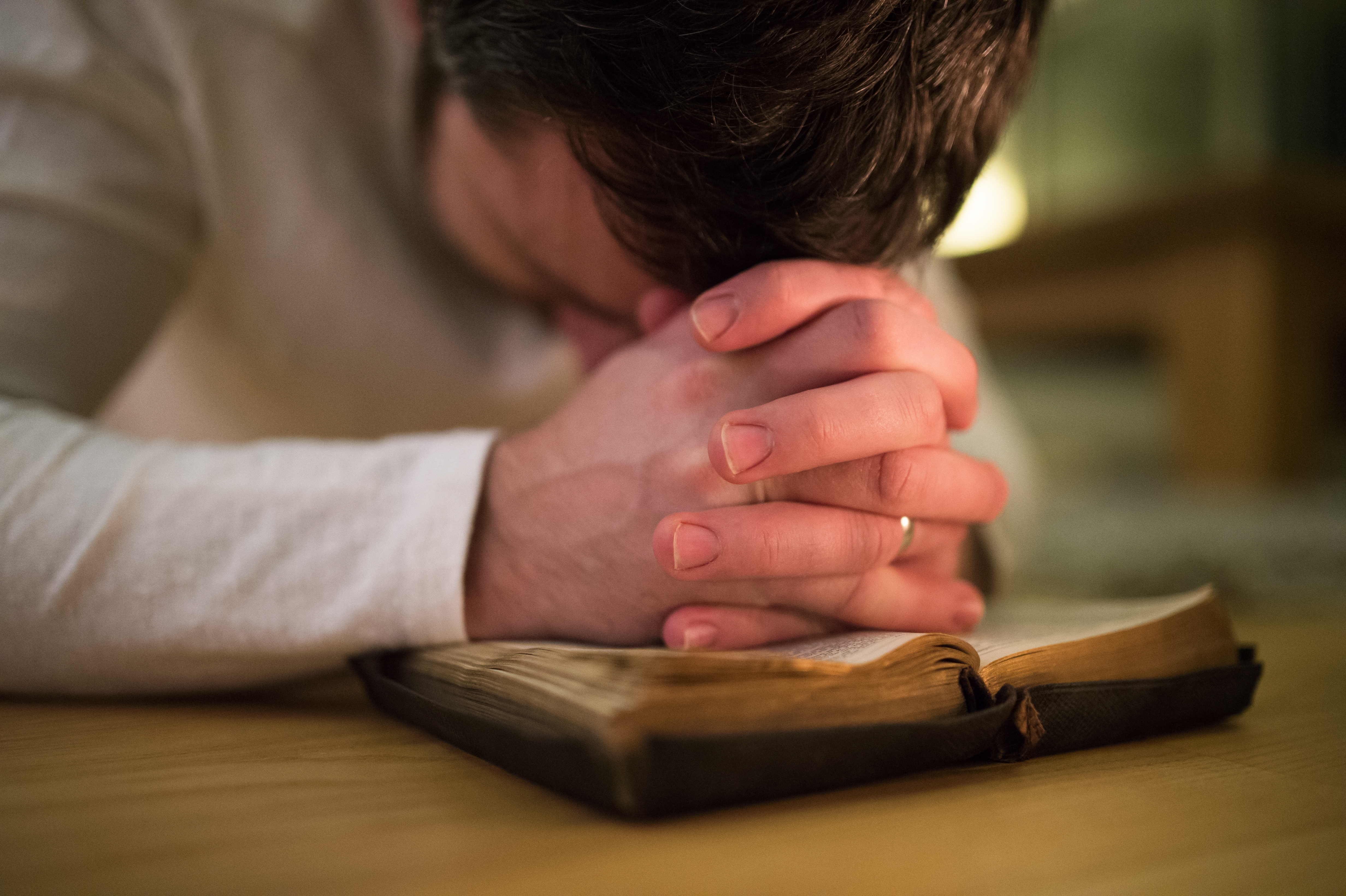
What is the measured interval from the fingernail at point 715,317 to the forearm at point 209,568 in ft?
0.38

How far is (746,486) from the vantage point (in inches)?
14.3

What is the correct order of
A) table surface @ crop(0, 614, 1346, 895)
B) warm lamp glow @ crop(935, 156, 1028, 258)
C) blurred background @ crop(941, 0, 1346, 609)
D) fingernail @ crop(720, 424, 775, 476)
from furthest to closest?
warm lamp glow @ crop(935, 156, 1028, 258)
blurred background @ crop(941, 0, 1346, 609)
fingernail @ crop(720, 424, 775, 476)
table surface @ crop(0, 614, 1346, 895)

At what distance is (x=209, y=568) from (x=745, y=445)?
0.77 feet

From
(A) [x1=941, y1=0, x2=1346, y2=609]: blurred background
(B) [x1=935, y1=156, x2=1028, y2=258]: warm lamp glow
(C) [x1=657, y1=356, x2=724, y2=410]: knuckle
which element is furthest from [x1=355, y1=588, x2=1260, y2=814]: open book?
(B) [x1=935, y1=156, x2=1028, y2=258]: warm lamp glow

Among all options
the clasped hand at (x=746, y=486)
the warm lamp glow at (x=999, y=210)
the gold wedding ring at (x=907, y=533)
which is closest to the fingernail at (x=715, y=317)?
the clasped hand at (x=746, y=486)

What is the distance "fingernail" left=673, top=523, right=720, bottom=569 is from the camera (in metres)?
0.33

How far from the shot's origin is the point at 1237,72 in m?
4.68

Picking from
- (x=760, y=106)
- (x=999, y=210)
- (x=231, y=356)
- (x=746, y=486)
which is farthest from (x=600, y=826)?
(x=999, y=210)

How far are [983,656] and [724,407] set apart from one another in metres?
0.14

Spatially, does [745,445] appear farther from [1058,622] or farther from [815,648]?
[1058,622]

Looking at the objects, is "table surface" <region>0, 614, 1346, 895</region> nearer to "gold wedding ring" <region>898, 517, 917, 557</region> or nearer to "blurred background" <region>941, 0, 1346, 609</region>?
"gold wedding ring" <region>898, 517, 917, 557</region>

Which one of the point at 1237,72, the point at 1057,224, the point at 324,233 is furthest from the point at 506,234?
the point at 1237,72

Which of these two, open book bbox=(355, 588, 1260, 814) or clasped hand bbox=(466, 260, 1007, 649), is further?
clasped hand bbox=(466, 260, 1007, 649)

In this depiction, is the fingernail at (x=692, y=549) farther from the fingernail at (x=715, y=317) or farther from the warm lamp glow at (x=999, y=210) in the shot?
the warm lamp glow at (x=999, y=210)
